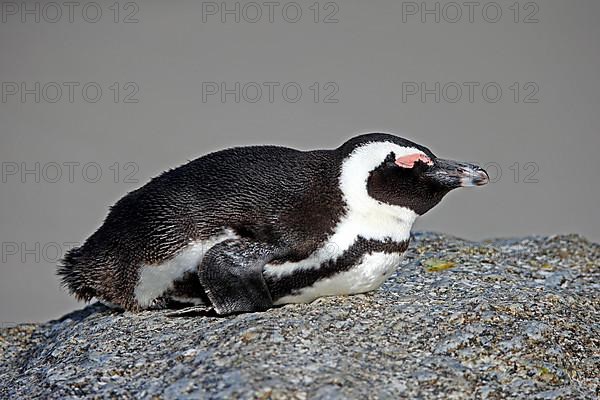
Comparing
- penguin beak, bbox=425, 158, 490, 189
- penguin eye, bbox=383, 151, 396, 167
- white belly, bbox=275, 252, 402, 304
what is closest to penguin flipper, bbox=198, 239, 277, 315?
white belly, bbox=275, 252, 402, 304

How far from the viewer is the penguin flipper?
3307 millimetres

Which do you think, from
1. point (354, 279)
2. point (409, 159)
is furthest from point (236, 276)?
point (409, 159)

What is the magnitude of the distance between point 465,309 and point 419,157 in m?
0.54

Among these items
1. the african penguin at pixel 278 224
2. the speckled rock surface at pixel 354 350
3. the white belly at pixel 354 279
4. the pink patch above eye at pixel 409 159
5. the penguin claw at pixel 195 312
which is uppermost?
the pink patch above eye at pixel 409 159

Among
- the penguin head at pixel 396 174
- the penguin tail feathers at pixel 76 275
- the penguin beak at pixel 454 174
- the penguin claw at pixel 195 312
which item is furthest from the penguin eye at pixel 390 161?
the penguin tail feathers at pixel 76 275

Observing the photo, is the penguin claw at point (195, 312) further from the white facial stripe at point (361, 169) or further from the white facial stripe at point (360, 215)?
the white facial stripe at point (361, 169)

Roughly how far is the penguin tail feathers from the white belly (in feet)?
2.41

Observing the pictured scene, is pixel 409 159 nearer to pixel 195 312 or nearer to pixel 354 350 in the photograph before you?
pixel 354 350

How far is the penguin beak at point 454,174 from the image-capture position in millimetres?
3451

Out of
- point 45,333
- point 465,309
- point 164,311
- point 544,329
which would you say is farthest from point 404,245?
point 45,333

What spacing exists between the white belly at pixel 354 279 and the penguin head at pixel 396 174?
0.18 metres

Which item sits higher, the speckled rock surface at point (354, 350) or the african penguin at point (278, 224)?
the african penguin at point (278, 224)

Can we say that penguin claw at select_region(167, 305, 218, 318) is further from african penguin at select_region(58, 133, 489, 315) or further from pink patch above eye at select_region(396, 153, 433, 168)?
pink patch above eye at select_region(396, 153, 433, 168)

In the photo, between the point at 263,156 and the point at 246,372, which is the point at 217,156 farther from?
the point at 246,372
